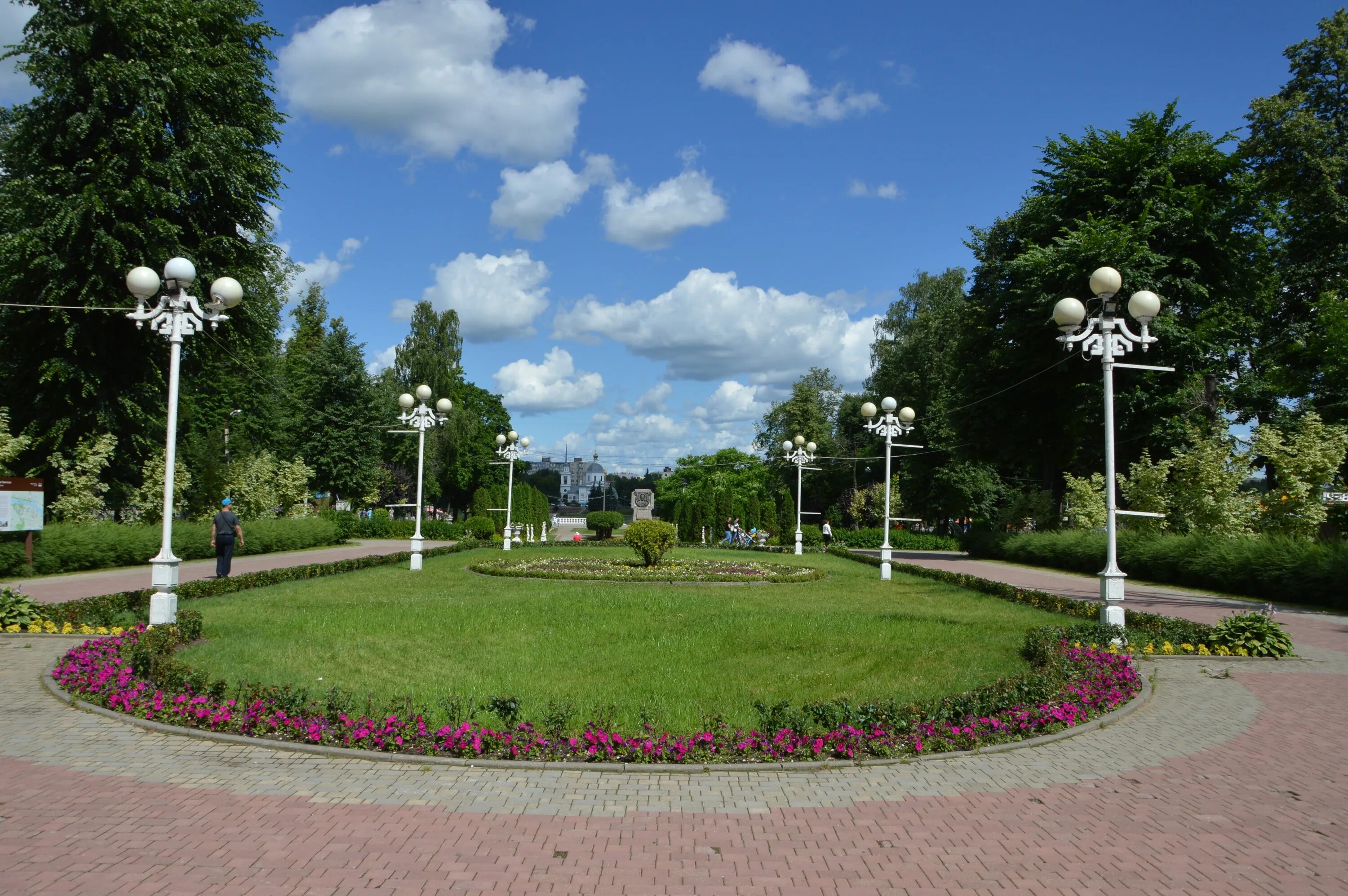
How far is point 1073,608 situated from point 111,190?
23.5 m

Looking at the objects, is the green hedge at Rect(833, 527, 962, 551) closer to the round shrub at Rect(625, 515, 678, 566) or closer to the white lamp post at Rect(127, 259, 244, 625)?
the round shrub at Rect(625, 515, 678, 566)

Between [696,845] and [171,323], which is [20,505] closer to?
[171,323]

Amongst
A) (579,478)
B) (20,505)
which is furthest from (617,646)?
(579,478)

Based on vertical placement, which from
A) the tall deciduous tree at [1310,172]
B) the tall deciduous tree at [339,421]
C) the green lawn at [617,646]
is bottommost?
the green lawn at [617,646]

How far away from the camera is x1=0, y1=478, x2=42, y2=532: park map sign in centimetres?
1762

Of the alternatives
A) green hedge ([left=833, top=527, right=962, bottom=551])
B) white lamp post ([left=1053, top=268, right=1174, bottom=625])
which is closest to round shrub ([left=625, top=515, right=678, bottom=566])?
white lamp post ([left=1053, top=268, right=1174, bottom=625])

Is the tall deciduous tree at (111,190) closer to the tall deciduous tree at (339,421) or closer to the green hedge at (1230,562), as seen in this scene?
the tall deciduous tree at (339,421)

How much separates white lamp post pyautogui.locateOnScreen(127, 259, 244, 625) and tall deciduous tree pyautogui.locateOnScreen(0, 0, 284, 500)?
12.5m

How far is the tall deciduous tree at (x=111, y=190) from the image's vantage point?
2136 centimetres

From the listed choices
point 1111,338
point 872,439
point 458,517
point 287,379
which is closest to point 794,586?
point 1111,338

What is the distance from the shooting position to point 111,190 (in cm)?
2158

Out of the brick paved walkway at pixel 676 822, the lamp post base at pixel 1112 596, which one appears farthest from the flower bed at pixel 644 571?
the brick paved walkway at pixel 676 822

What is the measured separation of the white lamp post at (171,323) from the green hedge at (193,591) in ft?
4.68

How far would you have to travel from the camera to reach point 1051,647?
955 cm
